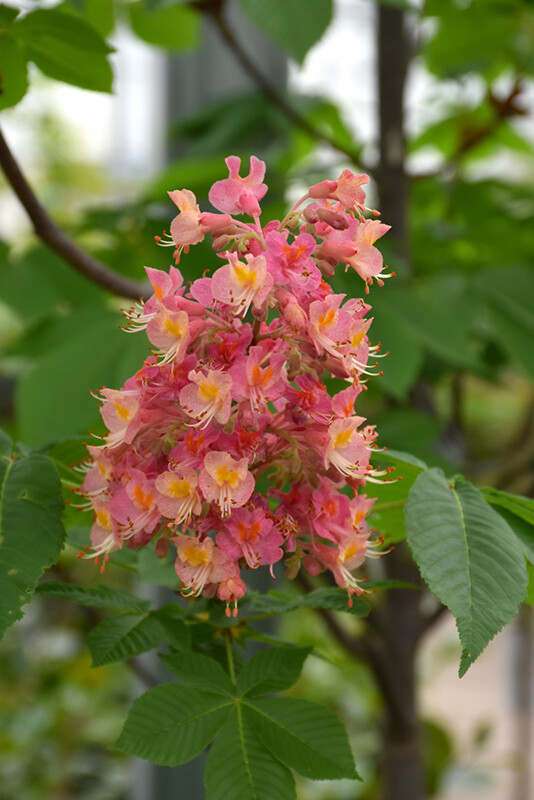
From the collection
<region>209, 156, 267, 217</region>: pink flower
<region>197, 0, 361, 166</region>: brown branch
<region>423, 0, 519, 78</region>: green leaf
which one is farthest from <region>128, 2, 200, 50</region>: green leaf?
<region>209, 156, 267, 217</region>: pink flower

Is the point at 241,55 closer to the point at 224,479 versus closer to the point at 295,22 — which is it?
the point at 295,22

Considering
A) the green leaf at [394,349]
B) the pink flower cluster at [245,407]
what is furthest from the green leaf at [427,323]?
the pink flower cluster at [245,407]

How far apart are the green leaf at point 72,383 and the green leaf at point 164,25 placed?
40 centimetres

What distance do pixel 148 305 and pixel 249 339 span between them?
0.05 m

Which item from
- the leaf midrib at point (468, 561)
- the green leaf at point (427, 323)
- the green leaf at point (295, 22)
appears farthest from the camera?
the green leaf at point (427, 323)

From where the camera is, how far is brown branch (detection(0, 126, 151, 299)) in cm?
45

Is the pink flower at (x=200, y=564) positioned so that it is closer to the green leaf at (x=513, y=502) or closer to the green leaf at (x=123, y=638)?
the green leaf at (x=123, y=638)

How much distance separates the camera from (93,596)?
358mm

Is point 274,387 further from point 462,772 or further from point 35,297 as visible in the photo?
point 462,772

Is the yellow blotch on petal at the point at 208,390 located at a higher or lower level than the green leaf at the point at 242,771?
higher

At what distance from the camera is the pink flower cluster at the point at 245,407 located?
12.6 inches

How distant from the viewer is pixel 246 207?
0.35 meters

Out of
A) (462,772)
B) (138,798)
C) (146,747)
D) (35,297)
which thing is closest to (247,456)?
(146,747)

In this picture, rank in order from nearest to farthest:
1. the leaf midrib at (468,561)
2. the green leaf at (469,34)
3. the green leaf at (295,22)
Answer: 1. the leaf midrib at (468,561)
2. the green leaf at (295,22)
3. the green leaf at (469,34)
